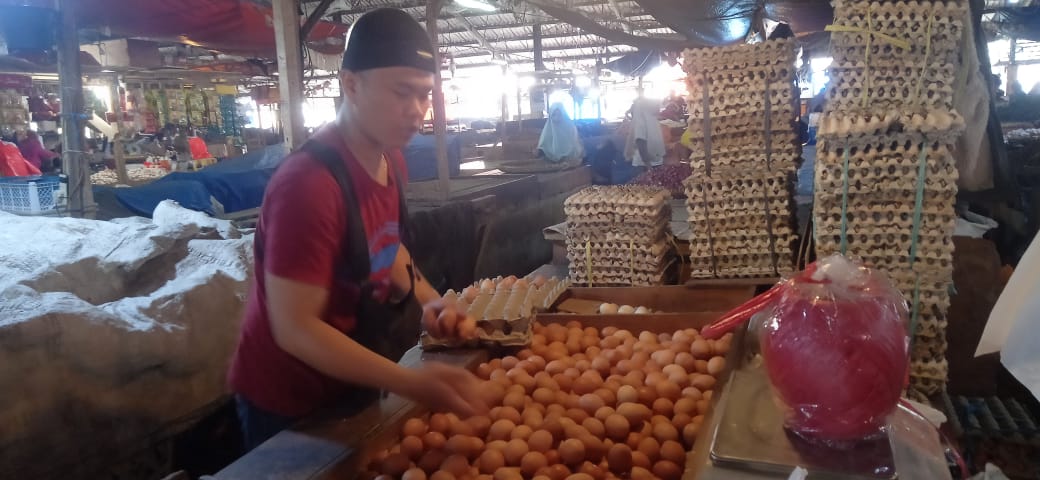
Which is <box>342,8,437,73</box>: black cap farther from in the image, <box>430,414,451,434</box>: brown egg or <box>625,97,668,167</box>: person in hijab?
<box>625,97,668,167</box>: person in hijab

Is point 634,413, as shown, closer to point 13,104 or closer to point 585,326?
point 585,326

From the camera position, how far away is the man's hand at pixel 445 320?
7.51ft

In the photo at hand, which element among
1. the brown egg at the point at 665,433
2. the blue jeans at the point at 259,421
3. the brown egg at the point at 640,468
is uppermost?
the blue jeans at the point at 259,421

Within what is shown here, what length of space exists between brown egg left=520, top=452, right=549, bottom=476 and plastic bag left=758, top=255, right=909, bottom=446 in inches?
27.8

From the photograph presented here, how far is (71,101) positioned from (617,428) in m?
5.27

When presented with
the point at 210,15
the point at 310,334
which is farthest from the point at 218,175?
the point at 310,334

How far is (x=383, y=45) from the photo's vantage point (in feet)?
5.74

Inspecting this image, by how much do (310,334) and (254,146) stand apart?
505 inches

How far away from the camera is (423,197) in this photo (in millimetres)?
8023

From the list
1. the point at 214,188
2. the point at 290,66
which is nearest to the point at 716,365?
the point at 290,66

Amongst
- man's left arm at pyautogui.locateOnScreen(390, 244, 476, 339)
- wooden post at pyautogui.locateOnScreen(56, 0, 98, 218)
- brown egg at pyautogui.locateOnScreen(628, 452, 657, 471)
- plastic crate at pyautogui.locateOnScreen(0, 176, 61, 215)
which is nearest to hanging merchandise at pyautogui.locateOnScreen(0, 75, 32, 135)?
plastic crate at pyautogui.locateOnScreen(0, 176, 61, 215)

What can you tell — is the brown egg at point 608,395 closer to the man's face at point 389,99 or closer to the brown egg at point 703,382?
the brown egg at point 703,382

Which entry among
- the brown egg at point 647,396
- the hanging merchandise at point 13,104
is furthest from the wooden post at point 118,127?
the brown egg at point 647,396

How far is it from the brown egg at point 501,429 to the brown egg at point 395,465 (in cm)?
30
